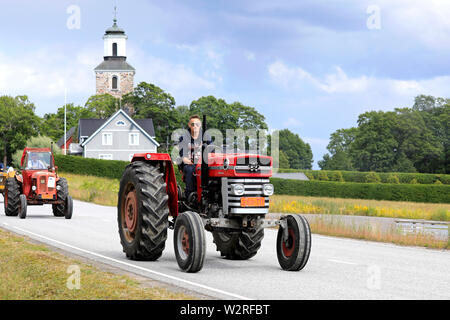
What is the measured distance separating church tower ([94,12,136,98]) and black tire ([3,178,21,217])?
108 metres

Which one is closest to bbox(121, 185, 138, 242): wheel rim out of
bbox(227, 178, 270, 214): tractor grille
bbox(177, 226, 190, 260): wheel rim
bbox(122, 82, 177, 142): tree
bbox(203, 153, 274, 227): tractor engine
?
bbox(177, 226, 190, 260): wheel rim

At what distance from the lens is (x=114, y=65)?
132750 mm

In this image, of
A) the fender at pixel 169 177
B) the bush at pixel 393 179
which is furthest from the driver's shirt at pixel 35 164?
the bush at pixel 393 179

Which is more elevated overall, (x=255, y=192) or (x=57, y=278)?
(x=255, y=192)

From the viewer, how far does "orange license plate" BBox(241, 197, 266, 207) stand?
34.8ft

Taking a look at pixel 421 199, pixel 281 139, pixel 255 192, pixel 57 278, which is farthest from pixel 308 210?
pixel 281 139

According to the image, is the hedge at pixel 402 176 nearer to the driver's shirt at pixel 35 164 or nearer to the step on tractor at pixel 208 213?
the driver's shirt at pixel 35 164

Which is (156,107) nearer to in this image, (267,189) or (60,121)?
(60,121)

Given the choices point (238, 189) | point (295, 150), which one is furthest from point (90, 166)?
point (295, 150)

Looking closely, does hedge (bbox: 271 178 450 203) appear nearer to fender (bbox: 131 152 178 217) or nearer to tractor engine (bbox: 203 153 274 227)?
fender (bbox: 131 152 178 217)

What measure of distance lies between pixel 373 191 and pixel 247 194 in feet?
182

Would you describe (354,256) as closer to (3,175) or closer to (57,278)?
(57,278)

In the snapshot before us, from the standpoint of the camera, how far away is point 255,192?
1077 cm
